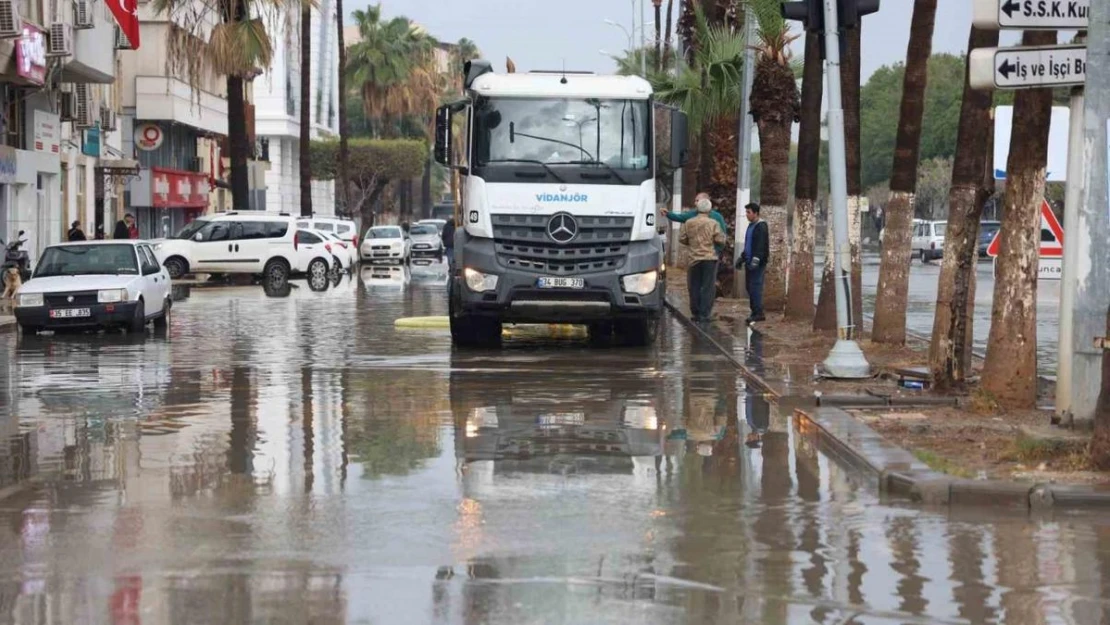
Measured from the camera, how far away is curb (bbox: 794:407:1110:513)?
9.83m

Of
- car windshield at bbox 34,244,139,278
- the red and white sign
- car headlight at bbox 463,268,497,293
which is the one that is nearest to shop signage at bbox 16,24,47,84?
car windshield at bbox 34,244,139,278

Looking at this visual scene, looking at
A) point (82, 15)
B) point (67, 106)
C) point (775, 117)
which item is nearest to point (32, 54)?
point (82, 15)

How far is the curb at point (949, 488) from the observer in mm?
9828

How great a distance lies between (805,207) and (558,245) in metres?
5.09

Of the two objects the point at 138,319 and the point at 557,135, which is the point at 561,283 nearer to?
the point at 557,135

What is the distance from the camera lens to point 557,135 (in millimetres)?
21875

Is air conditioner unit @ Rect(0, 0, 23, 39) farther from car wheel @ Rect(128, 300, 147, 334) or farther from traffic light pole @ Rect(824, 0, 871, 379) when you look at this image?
traffic light pole @ Rect(824, 0, 871, 379)

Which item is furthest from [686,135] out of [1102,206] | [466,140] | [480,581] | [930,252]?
[930,252]

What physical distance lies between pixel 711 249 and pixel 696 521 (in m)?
17.4

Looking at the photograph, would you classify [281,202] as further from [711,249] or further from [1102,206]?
[1102,206]

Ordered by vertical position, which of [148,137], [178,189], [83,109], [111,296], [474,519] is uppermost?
[83,109]

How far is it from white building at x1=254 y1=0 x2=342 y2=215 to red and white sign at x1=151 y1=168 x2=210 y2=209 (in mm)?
18965

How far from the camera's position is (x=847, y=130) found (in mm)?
23672

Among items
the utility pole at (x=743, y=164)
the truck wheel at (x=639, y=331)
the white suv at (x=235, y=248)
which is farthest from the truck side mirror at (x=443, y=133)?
the white suv at (x=235, y=248)
